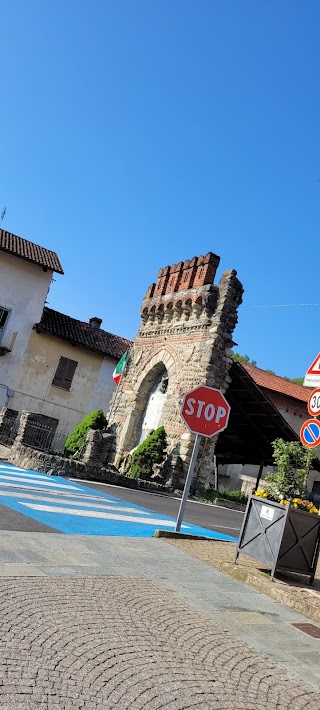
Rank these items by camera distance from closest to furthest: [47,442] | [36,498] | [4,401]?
[36,498]
[47,442]
[4,401]

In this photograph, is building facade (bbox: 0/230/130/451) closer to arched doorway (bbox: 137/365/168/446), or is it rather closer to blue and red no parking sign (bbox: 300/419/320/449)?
arched doorway (bbox: 137/365/168/446)

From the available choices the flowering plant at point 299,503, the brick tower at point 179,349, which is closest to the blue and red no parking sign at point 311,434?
the flowering plant at point 299,503

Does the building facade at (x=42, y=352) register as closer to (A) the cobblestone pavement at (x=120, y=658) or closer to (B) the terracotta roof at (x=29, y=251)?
(B) the terracotta roof at (x=29, y=251)

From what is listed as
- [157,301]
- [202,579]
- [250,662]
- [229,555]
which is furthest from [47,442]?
[250,662]

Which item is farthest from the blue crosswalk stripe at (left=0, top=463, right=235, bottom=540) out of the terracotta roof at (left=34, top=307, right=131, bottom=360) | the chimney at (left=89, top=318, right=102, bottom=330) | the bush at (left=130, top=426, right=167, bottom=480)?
the chimney at (left=89, top=318, right=102, bottom=330)

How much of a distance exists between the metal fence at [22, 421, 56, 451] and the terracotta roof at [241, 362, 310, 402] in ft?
54.7

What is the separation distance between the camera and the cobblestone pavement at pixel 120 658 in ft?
9.83

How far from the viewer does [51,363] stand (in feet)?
105

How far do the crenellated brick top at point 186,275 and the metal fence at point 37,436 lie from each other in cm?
802

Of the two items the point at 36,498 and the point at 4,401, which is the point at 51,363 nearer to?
the point at 4,401

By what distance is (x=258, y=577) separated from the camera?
6.54 metres

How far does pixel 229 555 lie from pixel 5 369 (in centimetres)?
2455

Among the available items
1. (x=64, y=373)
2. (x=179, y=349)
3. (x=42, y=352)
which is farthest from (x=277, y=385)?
(x=179, y=349)

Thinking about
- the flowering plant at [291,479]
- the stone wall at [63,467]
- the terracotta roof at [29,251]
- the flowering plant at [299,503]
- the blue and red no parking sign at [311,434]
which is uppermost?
the terracotta roof at [29,251]
